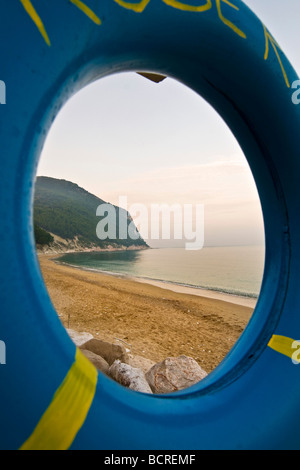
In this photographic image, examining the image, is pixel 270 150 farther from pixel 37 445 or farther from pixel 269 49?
pixel 37 445

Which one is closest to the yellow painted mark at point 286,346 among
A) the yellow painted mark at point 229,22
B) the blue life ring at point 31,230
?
the blue life ring at point 31,230

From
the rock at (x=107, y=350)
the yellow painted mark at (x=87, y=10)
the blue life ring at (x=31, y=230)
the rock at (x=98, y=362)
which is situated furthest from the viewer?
the rock at (x=107, y=350)

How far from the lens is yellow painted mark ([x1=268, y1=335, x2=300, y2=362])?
0.93m

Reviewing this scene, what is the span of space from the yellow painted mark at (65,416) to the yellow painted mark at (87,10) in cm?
78

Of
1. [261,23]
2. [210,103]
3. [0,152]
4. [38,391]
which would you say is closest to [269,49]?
[261,23]

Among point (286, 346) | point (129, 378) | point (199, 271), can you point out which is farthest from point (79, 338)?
point (199, 271)

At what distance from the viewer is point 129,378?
202 centimetres

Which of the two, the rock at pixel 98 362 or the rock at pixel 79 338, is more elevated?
the rock at pixel 79 338

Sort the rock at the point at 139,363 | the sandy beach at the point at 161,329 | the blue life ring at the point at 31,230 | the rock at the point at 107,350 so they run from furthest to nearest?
1. the sandy beach at the point at 161,329
2. the rock at the point at 139,363
3. the rock at the point at 107,350
4. the blue life ring at the point at 31,230

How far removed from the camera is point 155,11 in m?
0.80

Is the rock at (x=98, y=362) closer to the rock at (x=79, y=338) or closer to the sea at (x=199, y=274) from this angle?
the rock at (x=79, y=338)

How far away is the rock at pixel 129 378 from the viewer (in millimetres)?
1958

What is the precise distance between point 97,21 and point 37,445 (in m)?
0.92

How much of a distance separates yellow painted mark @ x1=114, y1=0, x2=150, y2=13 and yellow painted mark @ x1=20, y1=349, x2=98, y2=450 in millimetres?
867
